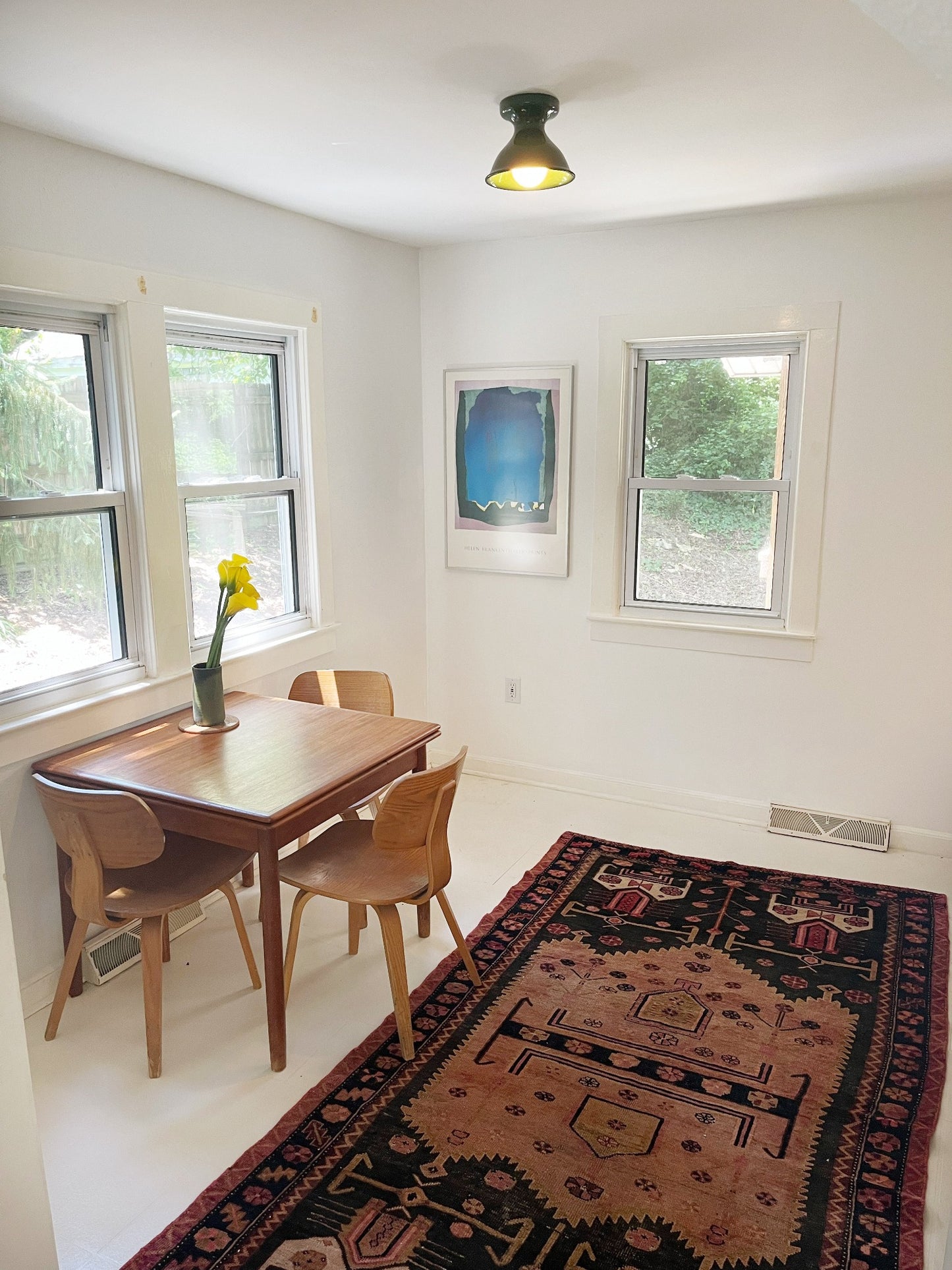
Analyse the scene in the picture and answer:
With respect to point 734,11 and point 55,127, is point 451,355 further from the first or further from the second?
point 734,11

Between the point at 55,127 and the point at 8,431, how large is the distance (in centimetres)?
82

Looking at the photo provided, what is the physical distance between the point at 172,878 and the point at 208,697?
606 millimetres

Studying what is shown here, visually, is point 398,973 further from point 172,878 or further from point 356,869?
point 172,878

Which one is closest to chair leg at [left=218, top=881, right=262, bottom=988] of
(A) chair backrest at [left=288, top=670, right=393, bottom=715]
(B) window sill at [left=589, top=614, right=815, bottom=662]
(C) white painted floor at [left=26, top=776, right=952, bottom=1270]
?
(C) white painted floor at [left=26, top=776, right=952, bottom=1270]

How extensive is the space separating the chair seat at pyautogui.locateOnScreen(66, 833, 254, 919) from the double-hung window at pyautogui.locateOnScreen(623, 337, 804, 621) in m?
2.23

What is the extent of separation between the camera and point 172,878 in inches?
106

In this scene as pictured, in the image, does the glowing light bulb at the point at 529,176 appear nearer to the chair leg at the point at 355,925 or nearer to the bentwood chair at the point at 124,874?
the bentwood chair at the point at 124,874

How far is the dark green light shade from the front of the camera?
7.66 feet

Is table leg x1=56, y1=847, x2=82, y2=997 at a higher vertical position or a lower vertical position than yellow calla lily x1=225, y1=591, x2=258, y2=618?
lower

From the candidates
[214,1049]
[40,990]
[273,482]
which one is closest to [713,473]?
[273,482]

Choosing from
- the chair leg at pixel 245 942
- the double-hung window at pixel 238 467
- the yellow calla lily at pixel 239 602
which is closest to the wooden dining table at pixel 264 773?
the chair leg at pixel 245 942

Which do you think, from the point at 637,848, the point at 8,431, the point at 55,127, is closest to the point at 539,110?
the point at 55,127

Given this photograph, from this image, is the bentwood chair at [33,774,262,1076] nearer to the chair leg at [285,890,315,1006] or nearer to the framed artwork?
the chair leg at [285,890,315,1006]

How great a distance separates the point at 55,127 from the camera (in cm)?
254
